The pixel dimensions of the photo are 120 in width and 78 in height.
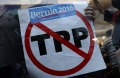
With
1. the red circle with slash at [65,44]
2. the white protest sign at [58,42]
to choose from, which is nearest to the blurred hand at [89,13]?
the white protest sign at [58,42]

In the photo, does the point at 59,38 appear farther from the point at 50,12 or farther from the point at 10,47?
the point at 10,47

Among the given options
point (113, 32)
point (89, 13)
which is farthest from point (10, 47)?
point (113, 32)

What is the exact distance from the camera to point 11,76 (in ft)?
6.70

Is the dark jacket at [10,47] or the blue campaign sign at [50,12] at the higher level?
the blue campaign sign at [50,12]

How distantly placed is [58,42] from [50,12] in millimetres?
205

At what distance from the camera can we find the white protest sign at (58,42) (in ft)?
6.72

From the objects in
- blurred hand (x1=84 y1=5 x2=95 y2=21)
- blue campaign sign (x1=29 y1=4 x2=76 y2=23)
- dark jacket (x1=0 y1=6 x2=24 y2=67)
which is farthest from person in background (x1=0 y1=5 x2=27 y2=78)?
blurred hand (x1=84 y1=5 x2=95 y2=21)

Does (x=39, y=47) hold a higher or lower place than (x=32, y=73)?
higher

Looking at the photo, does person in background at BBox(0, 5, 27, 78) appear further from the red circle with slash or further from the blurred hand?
the blurred hand

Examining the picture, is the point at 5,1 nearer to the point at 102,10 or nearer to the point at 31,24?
the point at 31,24

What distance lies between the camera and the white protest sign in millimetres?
2047

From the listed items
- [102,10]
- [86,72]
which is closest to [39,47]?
[86,72]

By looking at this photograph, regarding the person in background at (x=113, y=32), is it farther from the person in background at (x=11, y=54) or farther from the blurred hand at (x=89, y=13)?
the person in background at (x=11, y=54)

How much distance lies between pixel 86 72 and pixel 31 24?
46cm
